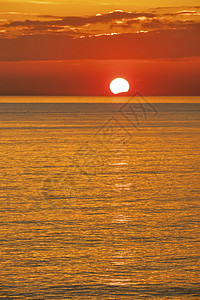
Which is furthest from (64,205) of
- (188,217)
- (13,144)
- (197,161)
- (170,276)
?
(13,144)

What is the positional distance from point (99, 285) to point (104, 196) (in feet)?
51.7

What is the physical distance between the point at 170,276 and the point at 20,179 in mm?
22902

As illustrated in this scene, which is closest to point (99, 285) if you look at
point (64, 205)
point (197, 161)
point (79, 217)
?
point (79, 217)

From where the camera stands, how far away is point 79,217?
27844mm

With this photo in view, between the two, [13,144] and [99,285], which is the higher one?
[13,144]

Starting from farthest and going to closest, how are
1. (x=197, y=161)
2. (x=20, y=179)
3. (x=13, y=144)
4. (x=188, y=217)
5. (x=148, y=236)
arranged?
(x=13, y=144)
(x=197, y=161)
(x=20, y=179)
(x=188, y=217)
(x=148, y=236)

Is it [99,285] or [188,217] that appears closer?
[99,285]

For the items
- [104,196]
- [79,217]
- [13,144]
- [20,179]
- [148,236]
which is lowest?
[148,236]

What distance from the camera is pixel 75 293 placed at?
1752 cm

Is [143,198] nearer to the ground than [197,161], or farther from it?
nearer to the ground

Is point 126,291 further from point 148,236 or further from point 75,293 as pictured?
point 148,236

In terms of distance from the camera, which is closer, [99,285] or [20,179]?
[99,285]

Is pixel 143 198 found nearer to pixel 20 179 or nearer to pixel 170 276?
pixel 20 179

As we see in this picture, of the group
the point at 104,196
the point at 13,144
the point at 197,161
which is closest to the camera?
the point at 104,196
